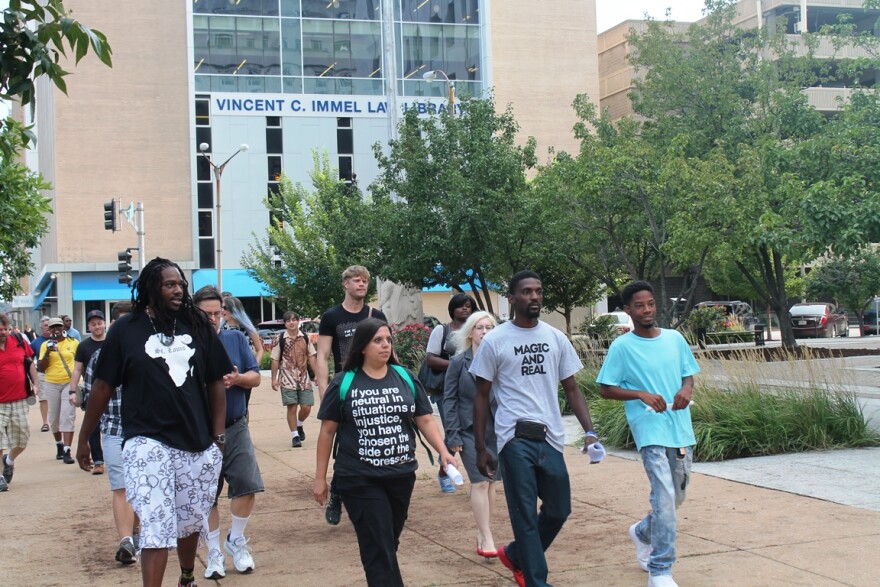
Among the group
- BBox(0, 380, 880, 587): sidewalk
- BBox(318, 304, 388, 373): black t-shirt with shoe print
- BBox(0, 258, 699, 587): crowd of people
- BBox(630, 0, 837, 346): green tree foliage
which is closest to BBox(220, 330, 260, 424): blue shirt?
BBox(0, 258, 699, 587): crowd of people

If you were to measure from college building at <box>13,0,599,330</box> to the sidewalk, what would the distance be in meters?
40.8

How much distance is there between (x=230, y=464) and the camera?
22.9 feet

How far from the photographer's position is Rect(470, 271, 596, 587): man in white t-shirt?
5.66 metres

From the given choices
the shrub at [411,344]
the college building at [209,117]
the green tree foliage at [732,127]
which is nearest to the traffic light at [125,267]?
the shrub at [411,344]

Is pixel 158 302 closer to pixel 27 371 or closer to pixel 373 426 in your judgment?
pixel 373 426

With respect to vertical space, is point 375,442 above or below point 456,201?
below

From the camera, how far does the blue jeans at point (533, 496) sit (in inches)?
220

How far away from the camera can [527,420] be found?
576 cm

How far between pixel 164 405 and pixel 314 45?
4812 centimetres

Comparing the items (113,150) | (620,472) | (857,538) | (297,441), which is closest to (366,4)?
(113,150)

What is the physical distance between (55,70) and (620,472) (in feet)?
22.0

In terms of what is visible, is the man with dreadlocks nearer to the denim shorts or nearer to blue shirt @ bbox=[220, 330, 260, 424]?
the denim shorts

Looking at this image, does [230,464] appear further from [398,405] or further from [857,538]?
[857,538]

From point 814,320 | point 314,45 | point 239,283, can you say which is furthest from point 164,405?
point 314,45
